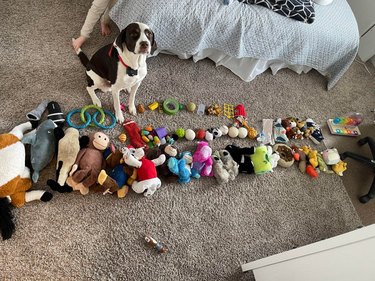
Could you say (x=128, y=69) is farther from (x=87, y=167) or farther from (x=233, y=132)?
(x=233, y=132)

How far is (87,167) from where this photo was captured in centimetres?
130

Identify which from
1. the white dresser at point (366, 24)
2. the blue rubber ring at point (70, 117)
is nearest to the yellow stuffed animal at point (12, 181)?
the blue rubber ring at point (70, 117)

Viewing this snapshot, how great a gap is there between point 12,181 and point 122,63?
26.4 inches

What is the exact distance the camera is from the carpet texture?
125 centimetres

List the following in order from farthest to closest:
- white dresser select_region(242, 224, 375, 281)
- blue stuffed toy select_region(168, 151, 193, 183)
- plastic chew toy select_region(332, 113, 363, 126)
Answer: plastic chew toy select_region(332, 113, 363, 126), blue stuffed toy select_region(168, 151, 193, 183), white dresser select_region(242, 224, 375, 281)

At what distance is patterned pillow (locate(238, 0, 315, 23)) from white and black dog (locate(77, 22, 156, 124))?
2.73 ft

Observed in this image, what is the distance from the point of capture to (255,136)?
1777mm

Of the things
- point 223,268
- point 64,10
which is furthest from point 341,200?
point 64,10

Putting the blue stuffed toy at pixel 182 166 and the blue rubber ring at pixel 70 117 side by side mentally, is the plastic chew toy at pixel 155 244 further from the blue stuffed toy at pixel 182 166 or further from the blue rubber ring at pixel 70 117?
the blue rubber ring at pixel 70 117

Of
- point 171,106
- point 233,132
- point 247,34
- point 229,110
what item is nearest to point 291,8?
point 247,34

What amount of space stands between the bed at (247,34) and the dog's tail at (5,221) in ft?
3.46

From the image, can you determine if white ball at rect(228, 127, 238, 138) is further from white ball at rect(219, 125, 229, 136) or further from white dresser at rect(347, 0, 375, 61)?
white dresser at rect(347, 0, 375, 61)

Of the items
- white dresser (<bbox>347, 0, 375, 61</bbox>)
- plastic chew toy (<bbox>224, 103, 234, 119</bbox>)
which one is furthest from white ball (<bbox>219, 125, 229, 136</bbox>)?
white dresser (<bbox>347, 0, 375, 61</bbox>)

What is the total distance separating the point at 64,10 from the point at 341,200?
6.88ft
